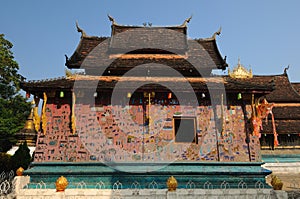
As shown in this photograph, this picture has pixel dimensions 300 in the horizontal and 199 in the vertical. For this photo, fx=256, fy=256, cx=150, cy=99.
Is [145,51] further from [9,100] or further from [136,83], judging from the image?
[9,100]

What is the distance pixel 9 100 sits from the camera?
30188mm

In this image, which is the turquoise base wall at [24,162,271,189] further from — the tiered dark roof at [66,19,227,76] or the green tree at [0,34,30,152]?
the green tree at [0,34,30,152]

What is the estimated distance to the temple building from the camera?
33.7 feet

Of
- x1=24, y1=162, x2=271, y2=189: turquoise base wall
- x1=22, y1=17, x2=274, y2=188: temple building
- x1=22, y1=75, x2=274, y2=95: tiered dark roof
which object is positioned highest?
x1=22, y1=75, x2=274, y2=95: tiered dark roof

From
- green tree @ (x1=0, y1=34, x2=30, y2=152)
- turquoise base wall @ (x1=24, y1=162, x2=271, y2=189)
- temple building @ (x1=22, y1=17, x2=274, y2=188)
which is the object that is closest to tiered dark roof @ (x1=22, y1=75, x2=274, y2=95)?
temple building @ (x1=22, y1=17, x2=274, y2=188)

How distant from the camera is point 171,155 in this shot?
10.7 meters

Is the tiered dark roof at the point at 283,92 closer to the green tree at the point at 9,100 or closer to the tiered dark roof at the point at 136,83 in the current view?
the tiered dark roof at the point at 136,83

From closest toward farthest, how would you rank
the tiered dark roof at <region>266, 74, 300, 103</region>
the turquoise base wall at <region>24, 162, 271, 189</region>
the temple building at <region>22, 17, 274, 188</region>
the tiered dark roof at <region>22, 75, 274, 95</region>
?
the turquoise base wall at <region>24, 162, 271, 189</region>
the temple building at <region>22, 17, 274, 188</region>
the tiered dark roof at <region>22, 75, 274, 95</region>
the tiered dark roof at <region>266, 74, 300, 103</region>

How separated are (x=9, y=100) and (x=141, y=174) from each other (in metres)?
26.0

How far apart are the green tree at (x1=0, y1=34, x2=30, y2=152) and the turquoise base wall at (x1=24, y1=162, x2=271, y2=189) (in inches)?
764

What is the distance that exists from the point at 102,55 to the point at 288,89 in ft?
64.0

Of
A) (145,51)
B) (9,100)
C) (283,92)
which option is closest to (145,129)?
(145,51)

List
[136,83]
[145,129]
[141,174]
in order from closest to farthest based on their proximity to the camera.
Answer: [141,174], [145,129], [136,83]

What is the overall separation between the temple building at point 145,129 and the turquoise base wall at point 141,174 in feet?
0.13
